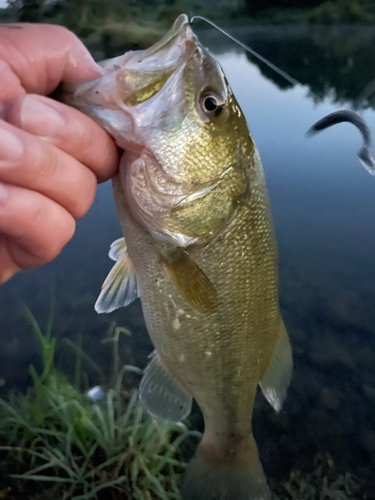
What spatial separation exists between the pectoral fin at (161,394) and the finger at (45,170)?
0.47 metres

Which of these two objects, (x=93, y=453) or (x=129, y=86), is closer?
(x=129, y=86)

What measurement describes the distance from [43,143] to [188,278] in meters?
0.33

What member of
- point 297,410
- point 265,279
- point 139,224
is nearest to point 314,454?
point 297,410

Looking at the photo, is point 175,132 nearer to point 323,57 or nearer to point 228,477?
point 228,477

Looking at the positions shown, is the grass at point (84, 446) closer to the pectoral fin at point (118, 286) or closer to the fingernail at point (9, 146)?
the pectoral fin at point (118, 286)

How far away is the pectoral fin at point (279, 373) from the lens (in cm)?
80

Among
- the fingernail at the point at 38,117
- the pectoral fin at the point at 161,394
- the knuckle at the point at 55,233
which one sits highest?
the fingernail at the point at 38,117

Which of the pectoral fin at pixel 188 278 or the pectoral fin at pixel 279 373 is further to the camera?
the pectoral fin at pixel 279 373

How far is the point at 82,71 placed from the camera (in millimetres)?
475

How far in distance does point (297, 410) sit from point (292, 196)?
111cm

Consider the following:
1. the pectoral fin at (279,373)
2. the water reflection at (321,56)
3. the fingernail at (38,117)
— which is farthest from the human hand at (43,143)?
the water reflection at (321,56)

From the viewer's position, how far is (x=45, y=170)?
1.39ft

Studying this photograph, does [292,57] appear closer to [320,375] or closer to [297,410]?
[320,375]

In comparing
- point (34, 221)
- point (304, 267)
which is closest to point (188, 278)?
point (34, 221)
